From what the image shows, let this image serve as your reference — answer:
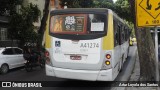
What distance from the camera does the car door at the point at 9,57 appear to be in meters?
14.8

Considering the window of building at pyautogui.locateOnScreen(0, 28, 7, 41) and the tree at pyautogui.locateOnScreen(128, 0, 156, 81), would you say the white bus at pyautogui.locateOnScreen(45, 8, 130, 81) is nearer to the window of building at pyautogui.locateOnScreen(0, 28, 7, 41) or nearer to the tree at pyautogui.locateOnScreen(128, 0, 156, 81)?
the tree at pyautogui.locateOnScreen(128, 0, 156, 81)

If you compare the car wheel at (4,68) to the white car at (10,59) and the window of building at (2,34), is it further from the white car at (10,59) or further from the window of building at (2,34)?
the window of building at (2,34)

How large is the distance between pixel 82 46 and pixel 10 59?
6543mm

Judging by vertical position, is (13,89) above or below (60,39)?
below

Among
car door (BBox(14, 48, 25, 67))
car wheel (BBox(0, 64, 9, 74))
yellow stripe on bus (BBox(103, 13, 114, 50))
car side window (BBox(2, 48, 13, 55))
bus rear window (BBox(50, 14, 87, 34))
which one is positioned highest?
bus rear window (BBox(50, 14, 87, 34))

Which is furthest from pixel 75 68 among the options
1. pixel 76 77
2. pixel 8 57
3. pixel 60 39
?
pixel 8 57

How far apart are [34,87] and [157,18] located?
481cm

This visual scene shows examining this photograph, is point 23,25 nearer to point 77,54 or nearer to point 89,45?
point 77,54

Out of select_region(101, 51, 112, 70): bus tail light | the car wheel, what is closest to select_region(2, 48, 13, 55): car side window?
the car wheel

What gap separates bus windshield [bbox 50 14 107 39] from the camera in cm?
984

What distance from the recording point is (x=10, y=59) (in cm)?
1519

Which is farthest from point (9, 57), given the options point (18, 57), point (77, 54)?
point (77, 54)

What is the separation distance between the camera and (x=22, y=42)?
2375cm

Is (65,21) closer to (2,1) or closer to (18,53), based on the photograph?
(18,53)
